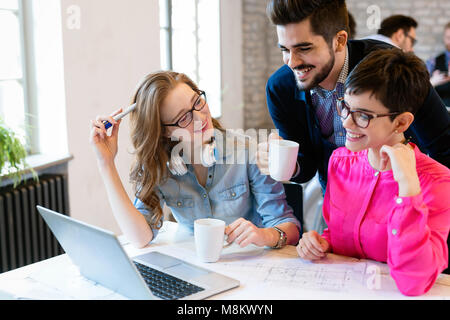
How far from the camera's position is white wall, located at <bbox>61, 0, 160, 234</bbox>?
3.53 m

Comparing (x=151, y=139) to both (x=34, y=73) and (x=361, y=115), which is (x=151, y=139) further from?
(x=34, y=73)

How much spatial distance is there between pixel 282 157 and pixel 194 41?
12.8ft

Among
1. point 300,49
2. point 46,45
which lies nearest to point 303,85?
point 300,49

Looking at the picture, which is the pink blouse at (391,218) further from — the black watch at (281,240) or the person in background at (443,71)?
the person in background at (443,71)

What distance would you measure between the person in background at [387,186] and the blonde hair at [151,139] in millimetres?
564

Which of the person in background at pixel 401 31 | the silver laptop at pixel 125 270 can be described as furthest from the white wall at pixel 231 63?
the silver laptop at pixel 125 270

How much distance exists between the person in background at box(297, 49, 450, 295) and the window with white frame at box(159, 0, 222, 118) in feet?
10.8

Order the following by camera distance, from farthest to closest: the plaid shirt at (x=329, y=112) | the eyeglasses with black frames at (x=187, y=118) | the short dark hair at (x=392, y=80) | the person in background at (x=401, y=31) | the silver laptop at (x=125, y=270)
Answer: the person in background at (x=401, y=31)
the plaid shirt at (x=329, y=112)
the eyeglasses with black frames at (x=187, y=118)
the short dark hair at (x=392, y=80)
the silver laptop at (x=125, y=270)

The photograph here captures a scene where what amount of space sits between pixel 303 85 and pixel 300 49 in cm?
13

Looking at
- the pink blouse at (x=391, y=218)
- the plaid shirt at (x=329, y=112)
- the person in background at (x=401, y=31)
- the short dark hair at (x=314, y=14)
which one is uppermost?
the person in background at (x=401, y=31)

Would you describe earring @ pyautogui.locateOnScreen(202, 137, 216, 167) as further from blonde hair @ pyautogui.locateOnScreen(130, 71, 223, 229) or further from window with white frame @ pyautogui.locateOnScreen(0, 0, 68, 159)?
window with white frame @ pyautogui.locateOnScreen(0, 0, 68, 159)

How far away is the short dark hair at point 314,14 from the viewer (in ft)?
6.05

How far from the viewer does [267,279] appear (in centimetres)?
156

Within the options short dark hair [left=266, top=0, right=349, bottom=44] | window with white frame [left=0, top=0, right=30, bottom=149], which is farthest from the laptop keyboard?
window with white frame [left=0, top=0, right=30, bottom=149]
